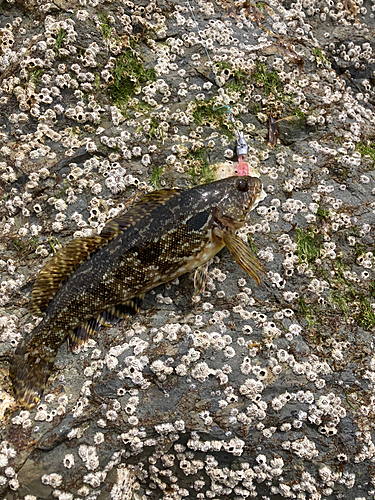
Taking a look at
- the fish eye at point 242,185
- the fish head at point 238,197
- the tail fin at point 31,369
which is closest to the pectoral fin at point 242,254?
the fish head at point 238,197

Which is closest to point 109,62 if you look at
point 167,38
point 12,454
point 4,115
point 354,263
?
point 167,38


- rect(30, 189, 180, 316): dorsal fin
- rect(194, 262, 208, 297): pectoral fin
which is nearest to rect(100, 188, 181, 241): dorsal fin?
rect(30, 189, 180, 316): dorsal fin

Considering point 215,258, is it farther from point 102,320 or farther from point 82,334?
point 82,334

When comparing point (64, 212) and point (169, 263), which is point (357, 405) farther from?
point (64, 212)

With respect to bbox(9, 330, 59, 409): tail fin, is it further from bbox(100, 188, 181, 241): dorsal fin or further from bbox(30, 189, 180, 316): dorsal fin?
bbox(100, 188, 181, 241): dorsal fin

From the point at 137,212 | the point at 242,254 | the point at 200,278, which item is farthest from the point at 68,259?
the point at 242,254

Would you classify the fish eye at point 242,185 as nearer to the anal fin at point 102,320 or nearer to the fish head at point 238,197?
the fish head at point 238,197
